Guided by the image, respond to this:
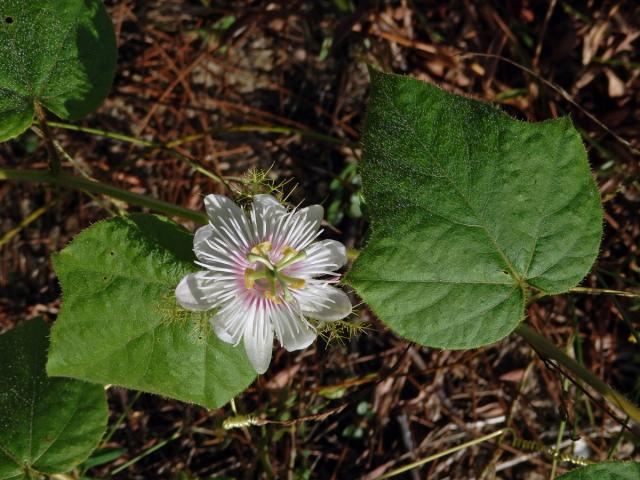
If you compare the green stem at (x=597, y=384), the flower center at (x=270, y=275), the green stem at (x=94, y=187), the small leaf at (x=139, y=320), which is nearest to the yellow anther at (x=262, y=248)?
the flower center at (x=270, y=275)

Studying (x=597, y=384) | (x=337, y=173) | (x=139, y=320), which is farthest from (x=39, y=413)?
(x=597, y=384)

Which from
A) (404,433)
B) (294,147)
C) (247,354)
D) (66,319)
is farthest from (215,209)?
(404,433)

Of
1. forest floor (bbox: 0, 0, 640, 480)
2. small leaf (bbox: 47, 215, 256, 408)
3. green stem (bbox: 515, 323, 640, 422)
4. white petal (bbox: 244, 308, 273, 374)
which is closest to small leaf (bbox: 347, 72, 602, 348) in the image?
green stem (bbox: 515, 323, 640, 422)

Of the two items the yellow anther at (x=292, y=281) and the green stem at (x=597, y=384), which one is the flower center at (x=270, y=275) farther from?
the green stem at (x=597, y=384)

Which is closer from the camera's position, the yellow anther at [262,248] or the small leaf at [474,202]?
the small leaf at [474,202]

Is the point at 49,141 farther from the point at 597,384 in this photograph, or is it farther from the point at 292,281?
the point at 597,384
